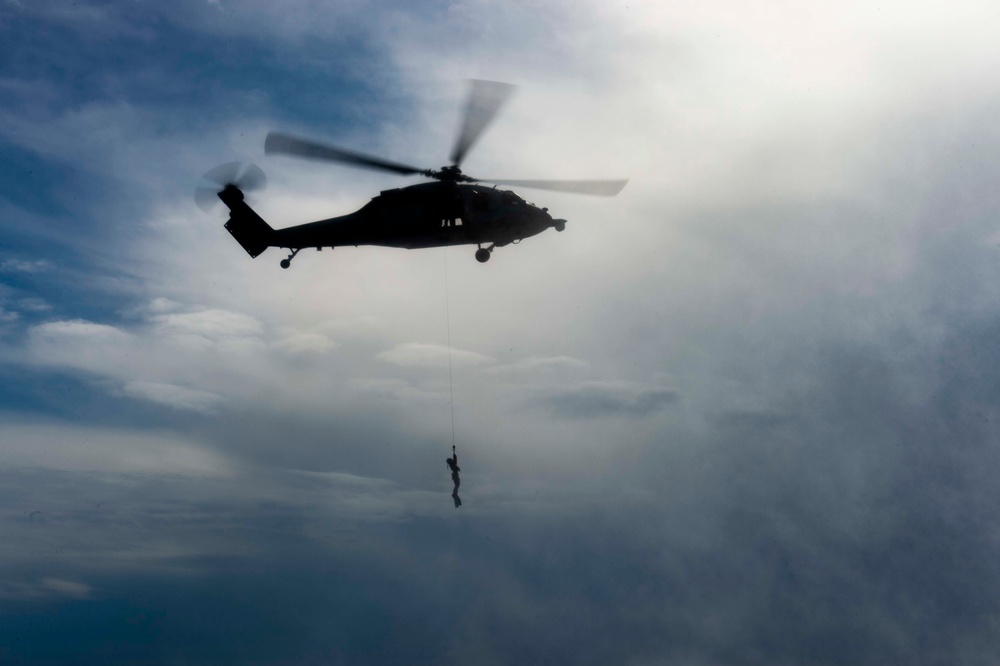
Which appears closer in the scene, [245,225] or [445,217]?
[445,217]

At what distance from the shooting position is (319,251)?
139ft

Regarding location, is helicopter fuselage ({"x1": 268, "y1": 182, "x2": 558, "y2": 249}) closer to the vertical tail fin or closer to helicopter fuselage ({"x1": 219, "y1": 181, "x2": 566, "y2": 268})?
helicopter fuselage ({"x1": 219, "y1": 181, "x2": 566, "y2": 268})

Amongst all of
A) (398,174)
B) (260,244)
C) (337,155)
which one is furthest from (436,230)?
(260,244)

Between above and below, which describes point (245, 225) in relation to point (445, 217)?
above

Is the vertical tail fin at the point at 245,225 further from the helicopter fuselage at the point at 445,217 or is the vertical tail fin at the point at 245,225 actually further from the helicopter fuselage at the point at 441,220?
the helicopter fuselage at the point at 445,217

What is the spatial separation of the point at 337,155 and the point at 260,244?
1141 cm

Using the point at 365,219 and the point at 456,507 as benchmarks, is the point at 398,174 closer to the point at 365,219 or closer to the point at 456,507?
the point at 365,219

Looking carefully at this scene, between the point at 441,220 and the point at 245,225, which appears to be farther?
the point at 245,225

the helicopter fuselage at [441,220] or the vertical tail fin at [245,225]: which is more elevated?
the vertical tail fin at [245,225]

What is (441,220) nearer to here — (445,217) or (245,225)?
(445,217)

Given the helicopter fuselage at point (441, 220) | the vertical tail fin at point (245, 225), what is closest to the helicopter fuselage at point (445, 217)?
the helicopter fuselage at point (441, 220)

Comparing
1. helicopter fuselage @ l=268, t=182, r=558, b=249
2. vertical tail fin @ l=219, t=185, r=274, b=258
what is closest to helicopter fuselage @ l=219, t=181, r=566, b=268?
helicopter fuselage @ l=268, t=182, r=558, b=249

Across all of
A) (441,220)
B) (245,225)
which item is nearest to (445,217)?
(441,220)

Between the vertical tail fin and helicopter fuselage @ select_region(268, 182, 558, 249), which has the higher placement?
the vertical tail fin
